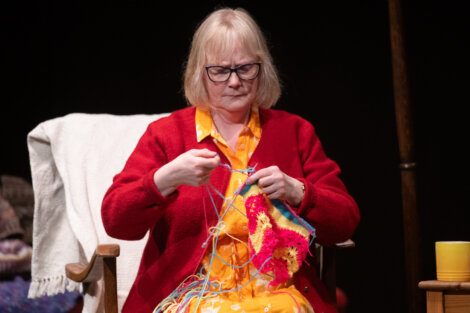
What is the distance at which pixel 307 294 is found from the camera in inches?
103

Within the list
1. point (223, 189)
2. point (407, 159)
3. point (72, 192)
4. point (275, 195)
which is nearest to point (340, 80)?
point (407, 159)

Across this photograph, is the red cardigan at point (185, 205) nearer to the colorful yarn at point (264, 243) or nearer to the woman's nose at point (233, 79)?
the colorful yarn at point (264, 243)

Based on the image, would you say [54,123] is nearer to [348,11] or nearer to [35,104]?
[35,104]

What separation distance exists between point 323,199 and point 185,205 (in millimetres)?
396

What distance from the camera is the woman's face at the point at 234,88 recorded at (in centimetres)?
260

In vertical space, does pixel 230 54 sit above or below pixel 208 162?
above

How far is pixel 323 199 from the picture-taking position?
8.43 ft

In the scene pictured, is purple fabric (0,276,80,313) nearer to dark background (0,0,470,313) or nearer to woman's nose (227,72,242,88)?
dark background (0,0,470,313)

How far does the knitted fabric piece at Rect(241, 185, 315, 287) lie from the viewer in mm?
2408

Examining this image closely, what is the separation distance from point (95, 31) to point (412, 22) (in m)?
1.41

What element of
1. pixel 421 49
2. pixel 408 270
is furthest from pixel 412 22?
pixel 408 270

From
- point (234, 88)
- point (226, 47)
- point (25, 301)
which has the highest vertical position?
point (226, 47)

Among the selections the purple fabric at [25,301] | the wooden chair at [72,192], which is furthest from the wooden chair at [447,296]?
the purple fabric at [25,301]

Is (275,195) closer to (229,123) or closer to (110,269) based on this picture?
(229,123)
